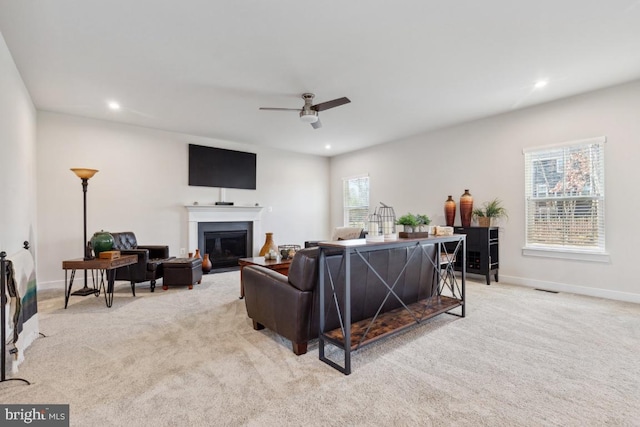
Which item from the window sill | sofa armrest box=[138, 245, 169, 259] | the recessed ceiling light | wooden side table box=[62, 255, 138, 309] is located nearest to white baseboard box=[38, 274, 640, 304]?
the window sill

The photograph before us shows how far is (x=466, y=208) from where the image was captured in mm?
5059

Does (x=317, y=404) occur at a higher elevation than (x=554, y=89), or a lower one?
lower

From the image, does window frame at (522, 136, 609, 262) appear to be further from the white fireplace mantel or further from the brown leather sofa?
the white fireplace mantel

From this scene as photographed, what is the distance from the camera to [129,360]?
2314 millimetres

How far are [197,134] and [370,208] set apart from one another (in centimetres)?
400

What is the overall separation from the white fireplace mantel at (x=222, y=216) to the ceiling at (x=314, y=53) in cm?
185

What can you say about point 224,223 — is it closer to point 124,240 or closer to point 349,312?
point 124,240

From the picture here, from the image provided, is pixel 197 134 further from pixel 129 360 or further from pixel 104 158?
pixel 129 360

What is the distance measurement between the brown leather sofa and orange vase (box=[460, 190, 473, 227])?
7.92ft

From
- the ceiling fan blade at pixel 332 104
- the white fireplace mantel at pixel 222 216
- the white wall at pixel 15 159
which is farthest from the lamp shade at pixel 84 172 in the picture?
the ceiling fan blade at pixel 332 104

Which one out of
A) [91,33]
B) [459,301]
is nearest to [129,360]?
[91,33]

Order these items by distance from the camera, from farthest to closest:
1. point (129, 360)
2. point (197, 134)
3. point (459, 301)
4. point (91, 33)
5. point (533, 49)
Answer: point (197, 134) < point (459, 301) < point (533, 49) < point (91, 33) < point (129, 360)

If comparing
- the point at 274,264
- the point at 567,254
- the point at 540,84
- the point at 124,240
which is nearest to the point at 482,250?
the point at 567,254

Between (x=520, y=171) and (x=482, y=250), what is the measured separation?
1.34 m
